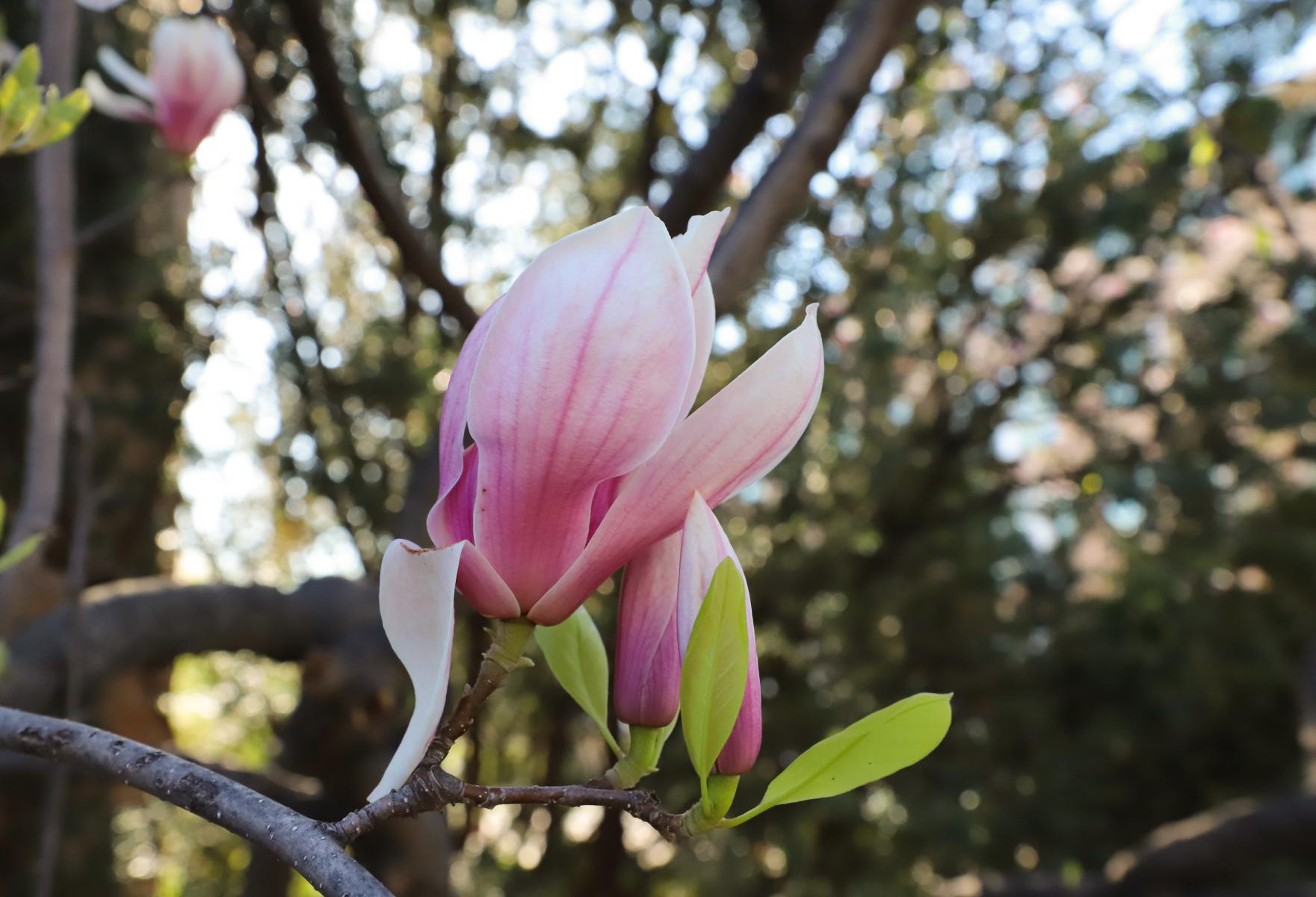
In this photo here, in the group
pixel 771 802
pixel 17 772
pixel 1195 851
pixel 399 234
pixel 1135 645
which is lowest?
pixel 1135 645

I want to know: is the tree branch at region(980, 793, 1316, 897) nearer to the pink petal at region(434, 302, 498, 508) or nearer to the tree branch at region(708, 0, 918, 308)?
the tree branch at region(708, 0, 918, 308)

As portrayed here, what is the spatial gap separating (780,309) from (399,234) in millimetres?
1282

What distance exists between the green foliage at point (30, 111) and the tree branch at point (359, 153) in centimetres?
63

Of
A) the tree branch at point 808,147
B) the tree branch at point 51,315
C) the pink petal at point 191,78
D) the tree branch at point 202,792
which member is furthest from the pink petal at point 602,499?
the pink petal at point 191,78

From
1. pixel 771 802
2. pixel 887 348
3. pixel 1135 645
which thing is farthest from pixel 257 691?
pixel 771 802

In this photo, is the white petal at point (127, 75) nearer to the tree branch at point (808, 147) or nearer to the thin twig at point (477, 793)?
the tree branch at point (808, 147)

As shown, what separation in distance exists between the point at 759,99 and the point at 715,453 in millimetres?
989

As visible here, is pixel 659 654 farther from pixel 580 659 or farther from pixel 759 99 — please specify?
pixel 759 99

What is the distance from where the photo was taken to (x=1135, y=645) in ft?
8.68

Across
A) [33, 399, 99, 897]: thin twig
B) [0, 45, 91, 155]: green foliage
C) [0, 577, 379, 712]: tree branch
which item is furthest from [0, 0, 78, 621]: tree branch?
[0, 45, 91, 155]: green foliage

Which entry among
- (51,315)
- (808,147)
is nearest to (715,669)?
(51,315)

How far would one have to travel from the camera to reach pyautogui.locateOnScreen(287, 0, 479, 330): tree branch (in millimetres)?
1069

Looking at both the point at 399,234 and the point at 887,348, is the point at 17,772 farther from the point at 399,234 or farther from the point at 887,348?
the point at 887,348

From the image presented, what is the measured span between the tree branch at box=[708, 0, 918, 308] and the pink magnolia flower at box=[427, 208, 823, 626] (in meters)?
0.63
